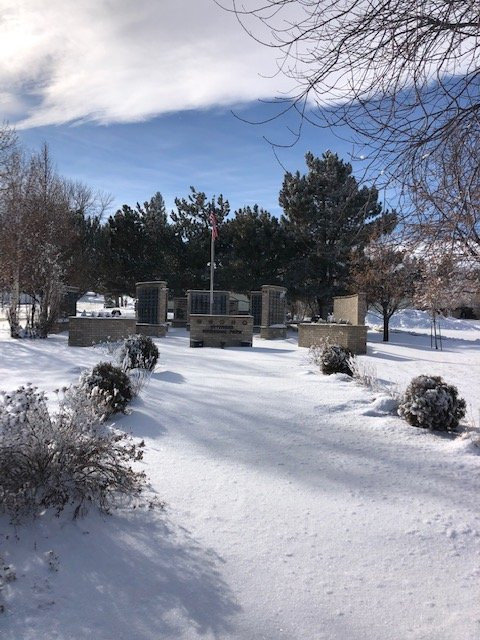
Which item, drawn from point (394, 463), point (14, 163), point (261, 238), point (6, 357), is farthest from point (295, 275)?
point (394, 463)

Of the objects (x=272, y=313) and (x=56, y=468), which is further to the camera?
(x=272, y=313)

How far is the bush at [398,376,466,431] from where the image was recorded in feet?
19.6

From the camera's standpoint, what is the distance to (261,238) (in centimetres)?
2977

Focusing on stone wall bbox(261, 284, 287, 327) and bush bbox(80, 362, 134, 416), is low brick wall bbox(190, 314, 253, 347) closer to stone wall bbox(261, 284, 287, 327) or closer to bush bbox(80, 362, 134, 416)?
stone wall bbox(261, 284, 287, 327)

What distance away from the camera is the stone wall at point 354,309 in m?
19.9

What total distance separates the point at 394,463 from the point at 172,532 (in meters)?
2.50

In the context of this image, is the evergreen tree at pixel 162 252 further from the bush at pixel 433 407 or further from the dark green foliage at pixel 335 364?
the bush at pixel 433 407

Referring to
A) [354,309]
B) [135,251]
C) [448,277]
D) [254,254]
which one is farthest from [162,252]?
[448,277]

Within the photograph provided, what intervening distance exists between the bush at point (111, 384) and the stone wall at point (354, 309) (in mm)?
14745

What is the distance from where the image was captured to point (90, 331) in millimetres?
15820

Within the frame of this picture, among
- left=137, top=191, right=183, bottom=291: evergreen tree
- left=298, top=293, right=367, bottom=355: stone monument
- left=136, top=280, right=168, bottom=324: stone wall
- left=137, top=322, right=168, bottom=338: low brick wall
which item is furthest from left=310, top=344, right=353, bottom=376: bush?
left=137, top=191, right=183, bottom=291: evergreen tree

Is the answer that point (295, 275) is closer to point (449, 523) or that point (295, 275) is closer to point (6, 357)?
point (6, 357)

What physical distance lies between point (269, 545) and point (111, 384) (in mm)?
3585

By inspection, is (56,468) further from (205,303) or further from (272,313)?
(205,303)
